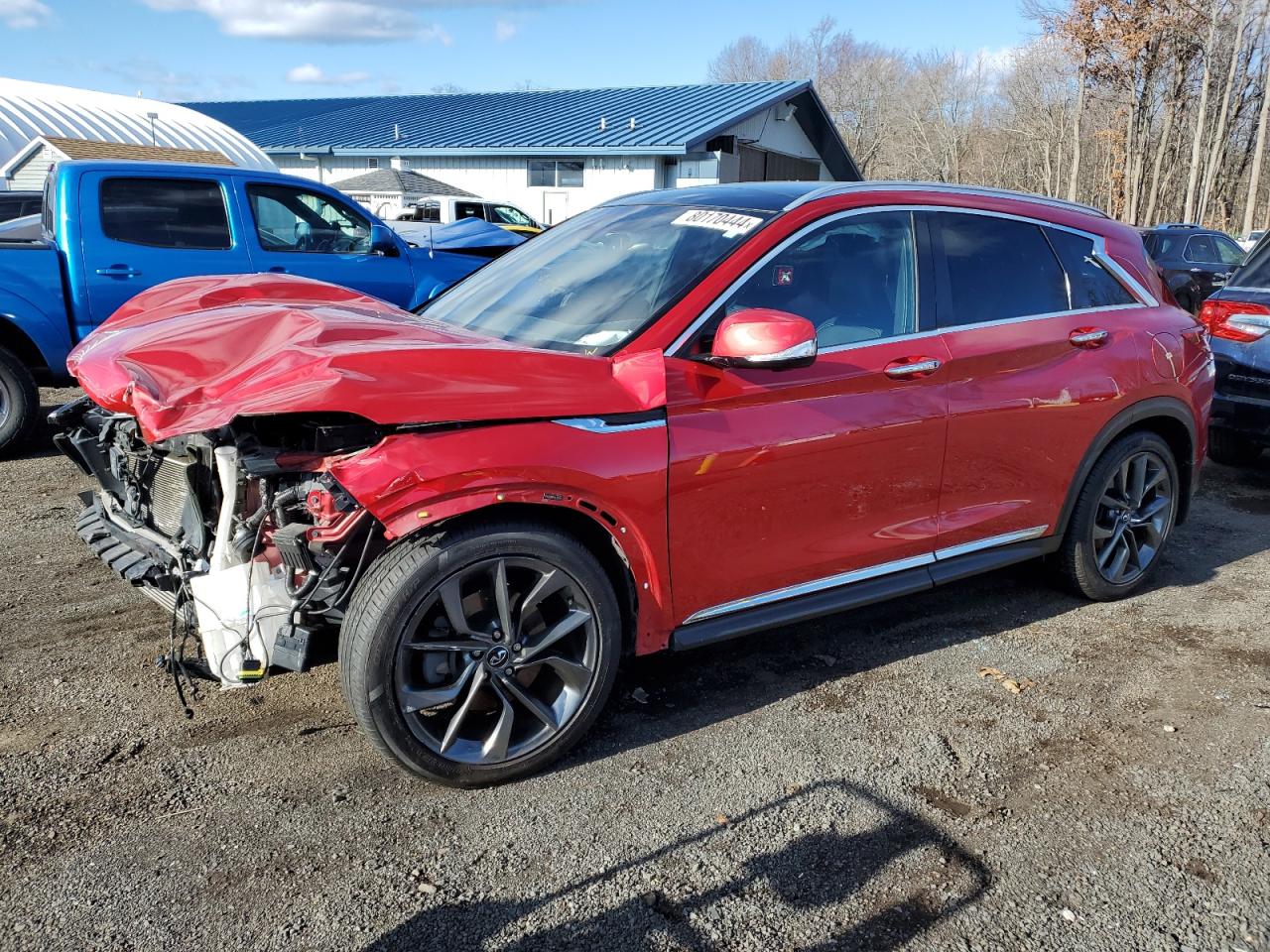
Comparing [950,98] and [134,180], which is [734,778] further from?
[950,98]

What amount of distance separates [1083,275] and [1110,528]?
1210 mm

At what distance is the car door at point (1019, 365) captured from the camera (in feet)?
12.7

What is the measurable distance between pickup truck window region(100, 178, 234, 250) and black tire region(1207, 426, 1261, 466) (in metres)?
7.76

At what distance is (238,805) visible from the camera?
2.88 metres

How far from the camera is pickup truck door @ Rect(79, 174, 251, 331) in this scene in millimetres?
6973

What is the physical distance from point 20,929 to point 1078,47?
41732 millimetres

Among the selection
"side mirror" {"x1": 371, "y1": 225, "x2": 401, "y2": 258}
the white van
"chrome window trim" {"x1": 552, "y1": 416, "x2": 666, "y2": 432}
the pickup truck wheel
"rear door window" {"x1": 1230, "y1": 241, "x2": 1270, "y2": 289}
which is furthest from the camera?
the white van

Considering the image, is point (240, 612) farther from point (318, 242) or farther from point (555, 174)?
point (555, 174)

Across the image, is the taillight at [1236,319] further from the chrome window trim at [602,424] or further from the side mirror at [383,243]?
the side mirror at [383,243]

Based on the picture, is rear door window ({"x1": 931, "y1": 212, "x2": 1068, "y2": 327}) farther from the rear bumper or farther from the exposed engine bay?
the rear bumper

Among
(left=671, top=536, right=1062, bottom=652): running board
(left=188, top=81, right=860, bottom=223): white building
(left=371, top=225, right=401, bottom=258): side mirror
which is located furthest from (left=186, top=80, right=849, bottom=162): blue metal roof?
(left=671, top=536, right=1062, bottom=652): running board

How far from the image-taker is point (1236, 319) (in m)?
6.73

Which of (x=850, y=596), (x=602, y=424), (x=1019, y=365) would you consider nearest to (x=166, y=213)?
(x=602, y=424)

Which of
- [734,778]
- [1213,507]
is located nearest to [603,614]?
[734,778]
